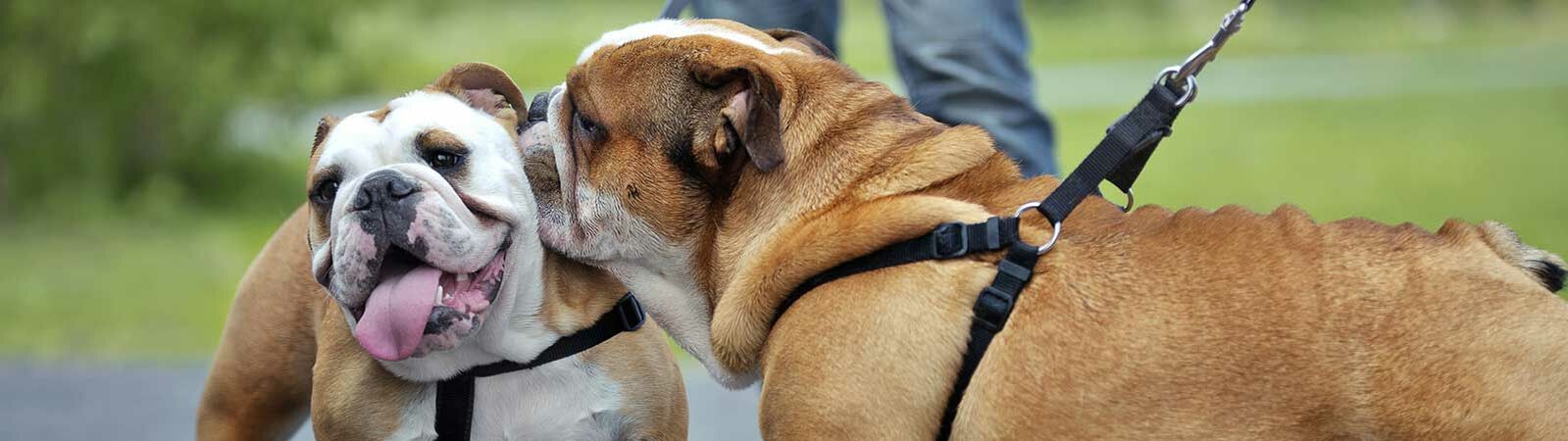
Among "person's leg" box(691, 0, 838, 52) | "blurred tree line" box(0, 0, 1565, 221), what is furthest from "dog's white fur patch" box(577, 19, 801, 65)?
"blurred tree line" box(0, 0, 1565, 221)

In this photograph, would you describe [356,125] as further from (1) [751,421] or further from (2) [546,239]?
(1) [751,421]

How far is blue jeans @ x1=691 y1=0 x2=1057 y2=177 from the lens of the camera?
456 centimetres

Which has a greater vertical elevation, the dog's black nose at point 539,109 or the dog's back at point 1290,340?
the dog's back at point 1290,340

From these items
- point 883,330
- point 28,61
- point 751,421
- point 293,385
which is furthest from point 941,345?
point 28,61

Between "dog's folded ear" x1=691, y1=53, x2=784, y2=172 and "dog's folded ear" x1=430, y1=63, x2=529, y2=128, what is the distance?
89 cm

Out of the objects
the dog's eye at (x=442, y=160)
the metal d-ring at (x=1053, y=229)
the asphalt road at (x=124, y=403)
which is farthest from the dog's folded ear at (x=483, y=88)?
the asphalt road at (x=124, y=403)

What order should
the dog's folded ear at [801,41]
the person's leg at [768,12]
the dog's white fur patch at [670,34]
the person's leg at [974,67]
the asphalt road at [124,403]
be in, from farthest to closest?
the asphalt road at [124,403], the person's leg at [768,12], the person's leg at [974,67], the dog's folded ear at [801,41], the dog's white fur patch at [670,34]

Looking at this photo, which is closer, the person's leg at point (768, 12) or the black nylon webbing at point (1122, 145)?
the black nylon webbing at point (1122, 145)

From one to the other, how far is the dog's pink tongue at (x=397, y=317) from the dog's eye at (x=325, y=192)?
0.30 metres

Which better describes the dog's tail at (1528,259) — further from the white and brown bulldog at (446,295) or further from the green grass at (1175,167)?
the green grass at (1175,167)

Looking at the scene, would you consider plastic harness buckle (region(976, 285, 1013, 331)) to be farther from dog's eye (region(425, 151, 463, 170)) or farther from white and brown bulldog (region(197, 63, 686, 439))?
dog's eye (region(425, 151, 463, 170))

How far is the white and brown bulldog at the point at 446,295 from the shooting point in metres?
3.69

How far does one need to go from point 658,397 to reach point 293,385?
1.01 metres

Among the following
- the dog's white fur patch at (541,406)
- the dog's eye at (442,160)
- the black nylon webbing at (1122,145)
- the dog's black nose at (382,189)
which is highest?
the black nylon webbing at (1122,145)
